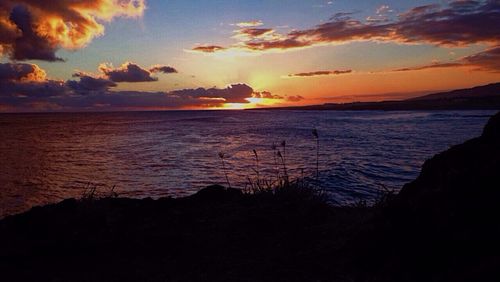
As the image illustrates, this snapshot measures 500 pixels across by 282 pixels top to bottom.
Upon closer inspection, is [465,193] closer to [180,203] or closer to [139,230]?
[139,230]

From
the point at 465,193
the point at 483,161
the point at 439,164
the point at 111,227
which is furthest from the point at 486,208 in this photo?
the point at 111,227

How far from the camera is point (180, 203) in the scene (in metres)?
8.98

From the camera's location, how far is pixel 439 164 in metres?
5.34

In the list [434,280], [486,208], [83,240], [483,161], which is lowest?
[83,240]

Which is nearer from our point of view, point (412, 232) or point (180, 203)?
point (412, 232)

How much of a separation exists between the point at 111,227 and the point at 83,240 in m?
0.64

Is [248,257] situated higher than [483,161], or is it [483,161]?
[483,161]

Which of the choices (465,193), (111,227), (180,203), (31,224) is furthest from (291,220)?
(31,224)

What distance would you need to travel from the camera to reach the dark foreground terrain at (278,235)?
4238 mm

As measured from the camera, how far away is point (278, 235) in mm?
6938

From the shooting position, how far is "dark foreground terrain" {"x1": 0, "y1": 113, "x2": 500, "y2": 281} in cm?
424

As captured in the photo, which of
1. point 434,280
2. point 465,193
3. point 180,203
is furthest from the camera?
point 180,203

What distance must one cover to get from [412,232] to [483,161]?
3.43ft

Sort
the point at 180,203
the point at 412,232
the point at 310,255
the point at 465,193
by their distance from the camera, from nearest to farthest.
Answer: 1. the point at 465,193
2. the point at 412,232
3. the point at 310,255
4. the point at 180,203
